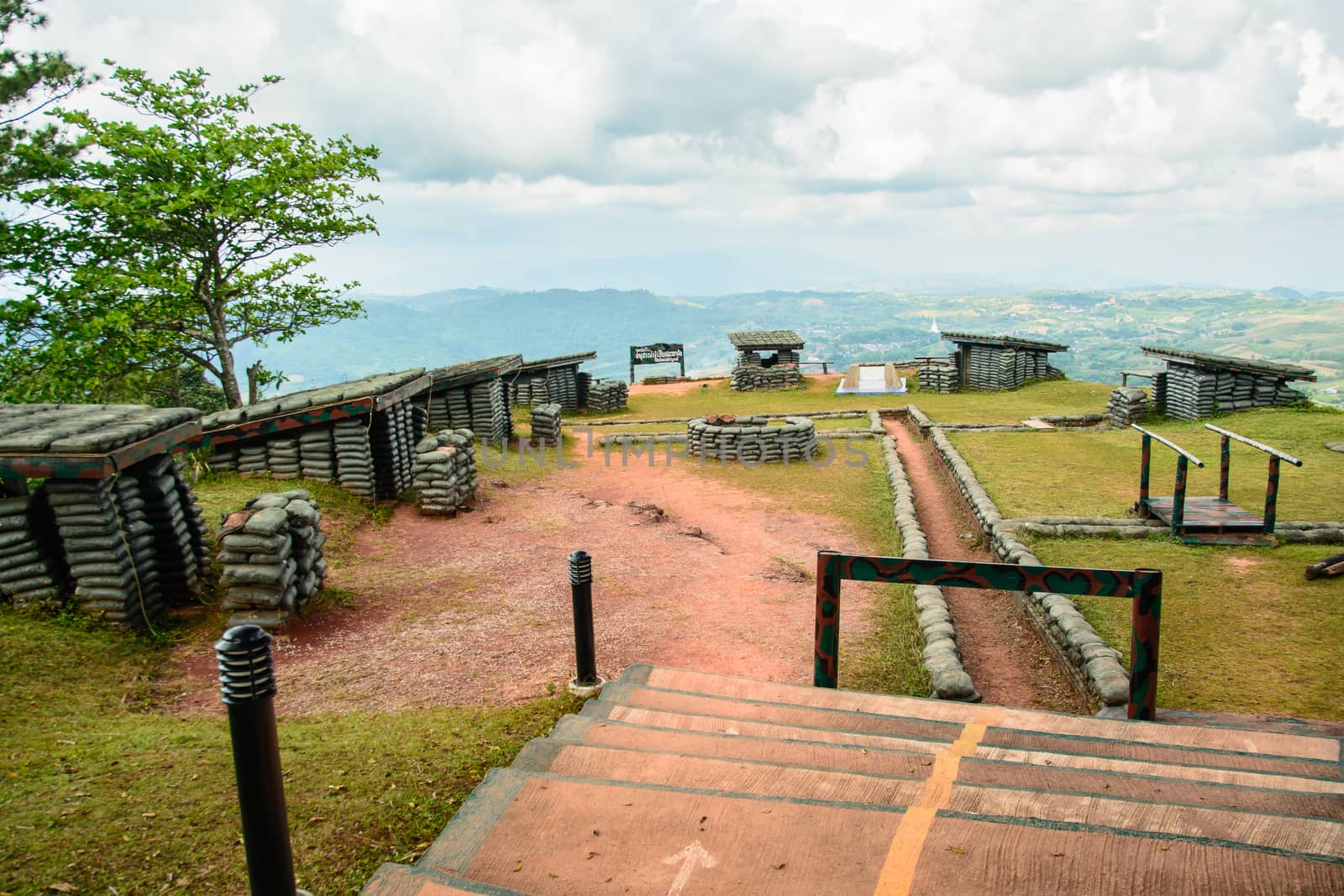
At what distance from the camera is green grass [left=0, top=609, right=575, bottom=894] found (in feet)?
13.5

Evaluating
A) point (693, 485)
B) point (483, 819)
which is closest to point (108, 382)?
point (693, 485)

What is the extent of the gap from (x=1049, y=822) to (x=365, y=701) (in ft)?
19.2

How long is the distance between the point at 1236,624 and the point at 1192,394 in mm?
18076

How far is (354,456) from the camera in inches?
563

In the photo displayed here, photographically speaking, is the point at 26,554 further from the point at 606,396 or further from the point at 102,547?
the point at 606,396

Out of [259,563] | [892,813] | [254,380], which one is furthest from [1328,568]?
[254,380]

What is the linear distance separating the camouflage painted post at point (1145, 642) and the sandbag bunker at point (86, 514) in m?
8.88

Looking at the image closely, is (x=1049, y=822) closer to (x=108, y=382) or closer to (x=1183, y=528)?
(x=1183, y=528)

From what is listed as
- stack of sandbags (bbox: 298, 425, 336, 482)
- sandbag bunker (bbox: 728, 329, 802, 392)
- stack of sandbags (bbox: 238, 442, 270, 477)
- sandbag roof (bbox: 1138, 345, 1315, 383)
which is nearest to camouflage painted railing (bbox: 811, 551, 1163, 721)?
stack of sandbags (bbox: 298, 425, 336, 482)

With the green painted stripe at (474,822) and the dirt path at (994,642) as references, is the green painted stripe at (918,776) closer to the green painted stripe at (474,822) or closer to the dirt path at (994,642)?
the green painted stripe at (474,822)

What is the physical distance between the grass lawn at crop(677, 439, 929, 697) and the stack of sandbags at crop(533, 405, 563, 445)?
433 cm

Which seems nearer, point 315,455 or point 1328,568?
point 1328,568

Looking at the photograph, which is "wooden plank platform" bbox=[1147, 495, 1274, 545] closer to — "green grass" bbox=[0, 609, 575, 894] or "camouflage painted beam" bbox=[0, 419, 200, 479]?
"green grass" bbox=[0, 609, 575, 894]

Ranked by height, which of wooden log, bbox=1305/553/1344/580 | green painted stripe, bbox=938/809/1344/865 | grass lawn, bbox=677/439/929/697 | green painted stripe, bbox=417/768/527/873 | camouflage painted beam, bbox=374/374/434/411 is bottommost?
grass lawn, bbox=677/439/929/697
